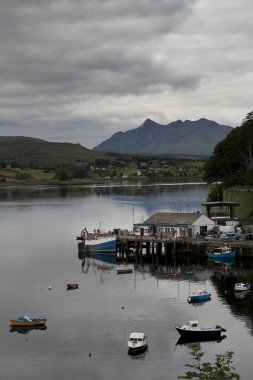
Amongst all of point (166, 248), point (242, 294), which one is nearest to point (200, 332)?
point (242, 294)

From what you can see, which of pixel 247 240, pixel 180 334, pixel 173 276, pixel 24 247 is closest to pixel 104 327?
pixel 180 334

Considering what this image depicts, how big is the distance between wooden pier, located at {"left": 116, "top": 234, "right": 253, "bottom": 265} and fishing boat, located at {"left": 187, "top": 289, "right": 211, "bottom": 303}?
22588 millimetres

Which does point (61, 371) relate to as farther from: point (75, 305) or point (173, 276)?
point (173, 276)

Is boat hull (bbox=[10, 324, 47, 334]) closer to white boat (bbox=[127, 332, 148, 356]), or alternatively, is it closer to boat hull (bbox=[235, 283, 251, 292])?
white boat (bbox=[127, 332, 148, 356])

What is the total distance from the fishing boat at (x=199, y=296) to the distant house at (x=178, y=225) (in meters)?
30.2

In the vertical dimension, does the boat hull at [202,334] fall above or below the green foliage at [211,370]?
below

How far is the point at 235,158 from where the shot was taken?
428 feet

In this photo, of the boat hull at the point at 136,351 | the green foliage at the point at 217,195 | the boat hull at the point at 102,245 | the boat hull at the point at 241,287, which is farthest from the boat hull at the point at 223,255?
the green foliage at the point at 217,195

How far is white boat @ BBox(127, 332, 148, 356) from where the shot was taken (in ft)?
172

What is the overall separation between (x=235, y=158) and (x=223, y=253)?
1767 inches

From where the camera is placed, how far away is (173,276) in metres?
83.1

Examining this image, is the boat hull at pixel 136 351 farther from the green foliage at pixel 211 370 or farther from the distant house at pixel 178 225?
the distant house at pixel 178 225

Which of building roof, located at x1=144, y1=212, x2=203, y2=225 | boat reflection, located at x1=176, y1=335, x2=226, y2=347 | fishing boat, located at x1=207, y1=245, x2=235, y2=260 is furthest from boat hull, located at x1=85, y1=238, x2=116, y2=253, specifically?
boat reflection, located at x1=176, y1=335, x2=226, y2=347

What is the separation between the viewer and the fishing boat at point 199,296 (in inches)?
2680
